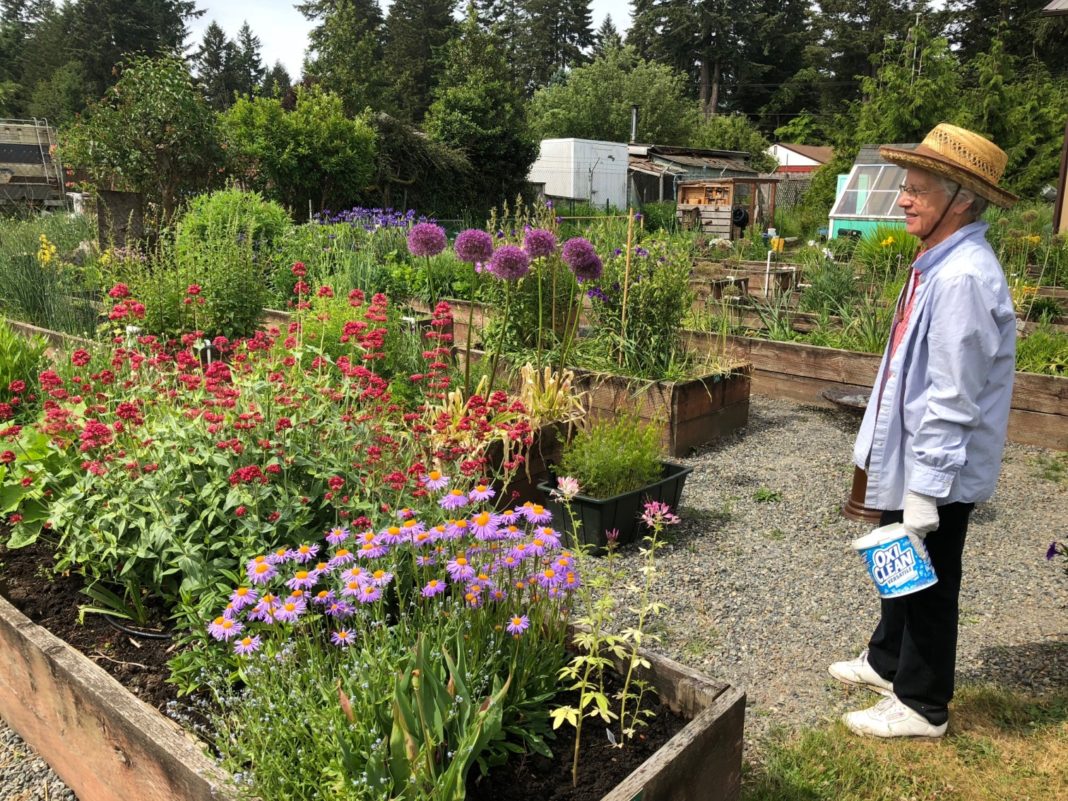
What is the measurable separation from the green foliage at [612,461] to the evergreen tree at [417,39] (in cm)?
5048

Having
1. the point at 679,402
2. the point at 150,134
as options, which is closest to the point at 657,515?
the point at 679,402

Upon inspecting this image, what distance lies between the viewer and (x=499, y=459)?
13.6ft

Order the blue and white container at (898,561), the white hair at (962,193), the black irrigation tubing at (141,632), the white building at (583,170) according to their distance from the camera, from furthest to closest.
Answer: the white building at (583,170) → the black irrigation tubing at (141,632) → the white hair at (962,193) → the blue and white container at (898,561)

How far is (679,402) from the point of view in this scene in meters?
5.18

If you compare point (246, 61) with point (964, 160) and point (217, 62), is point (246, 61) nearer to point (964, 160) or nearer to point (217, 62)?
point (217, 62)

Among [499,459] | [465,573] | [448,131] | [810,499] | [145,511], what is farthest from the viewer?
[448,131]

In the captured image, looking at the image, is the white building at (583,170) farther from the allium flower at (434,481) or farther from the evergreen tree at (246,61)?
the evergreen tree at (246,61)

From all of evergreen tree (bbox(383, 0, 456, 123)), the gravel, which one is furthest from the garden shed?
evergreen tree (bbox(383, 0, 456, 123))

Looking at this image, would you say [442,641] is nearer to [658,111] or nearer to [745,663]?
[745,663]

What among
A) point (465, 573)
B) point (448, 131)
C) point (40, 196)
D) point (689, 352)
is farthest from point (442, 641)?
point (448, 131)

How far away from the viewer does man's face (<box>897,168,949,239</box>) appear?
239 centimetres

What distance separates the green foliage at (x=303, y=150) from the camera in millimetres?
14383

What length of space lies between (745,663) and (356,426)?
5.61 ft

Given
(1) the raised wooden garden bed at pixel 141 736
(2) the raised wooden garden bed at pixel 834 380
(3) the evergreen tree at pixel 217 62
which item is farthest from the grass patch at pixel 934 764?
(3) the evergreen tree at pixel 217 62
